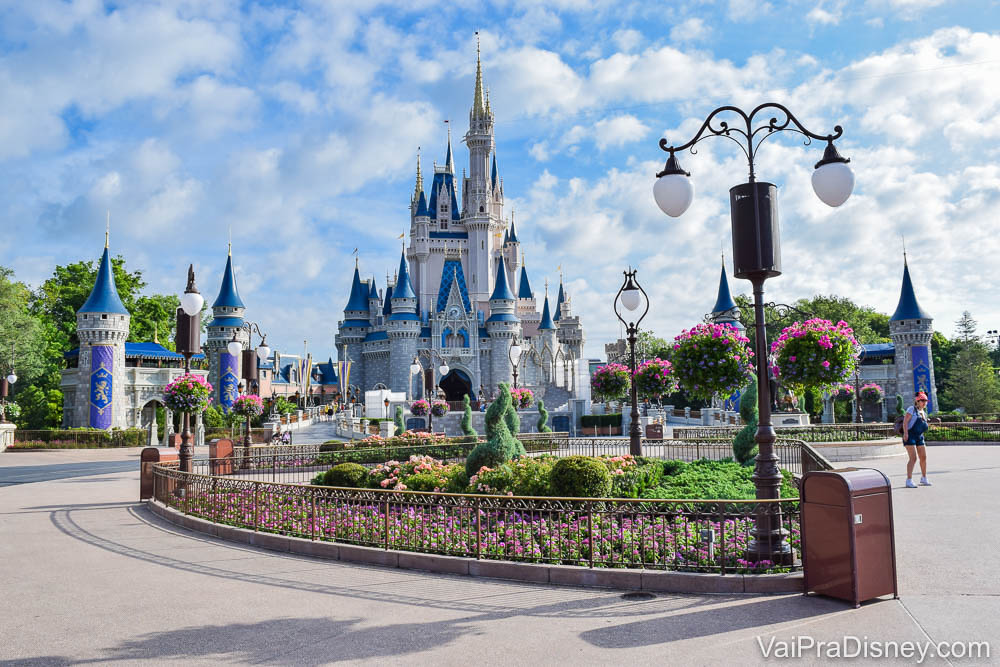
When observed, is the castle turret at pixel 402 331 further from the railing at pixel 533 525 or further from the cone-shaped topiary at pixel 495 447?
the railing at pixel 533 525

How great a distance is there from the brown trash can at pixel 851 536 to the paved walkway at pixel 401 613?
20 cm

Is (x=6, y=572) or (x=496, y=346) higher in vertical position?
(x=496, y=346)

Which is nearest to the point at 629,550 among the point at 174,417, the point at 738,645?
the point at 738,645

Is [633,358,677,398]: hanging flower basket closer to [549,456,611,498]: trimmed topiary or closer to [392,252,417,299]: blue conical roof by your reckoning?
[549,456,611,498]: trimmed topiary

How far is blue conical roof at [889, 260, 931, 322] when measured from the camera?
48.8 meters

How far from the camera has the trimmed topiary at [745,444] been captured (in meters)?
14.0

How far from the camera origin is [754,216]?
6.83m

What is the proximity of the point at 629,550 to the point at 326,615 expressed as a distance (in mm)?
3030

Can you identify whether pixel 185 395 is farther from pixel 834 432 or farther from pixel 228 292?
pixel 228 292

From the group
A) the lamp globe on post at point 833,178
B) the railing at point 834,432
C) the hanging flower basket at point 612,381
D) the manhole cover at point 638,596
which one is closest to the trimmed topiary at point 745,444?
the hanging flower basket at point 612,381

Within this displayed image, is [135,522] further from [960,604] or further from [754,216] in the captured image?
[960,604]

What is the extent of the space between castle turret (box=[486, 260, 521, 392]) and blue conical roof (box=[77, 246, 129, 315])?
112ft

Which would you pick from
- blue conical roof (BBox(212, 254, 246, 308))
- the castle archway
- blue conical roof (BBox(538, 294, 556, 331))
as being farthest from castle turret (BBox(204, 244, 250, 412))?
blue conical roof (BBox(538, 294, 556, 331))

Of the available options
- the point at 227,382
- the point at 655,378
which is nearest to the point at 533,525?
the point at 655,378
